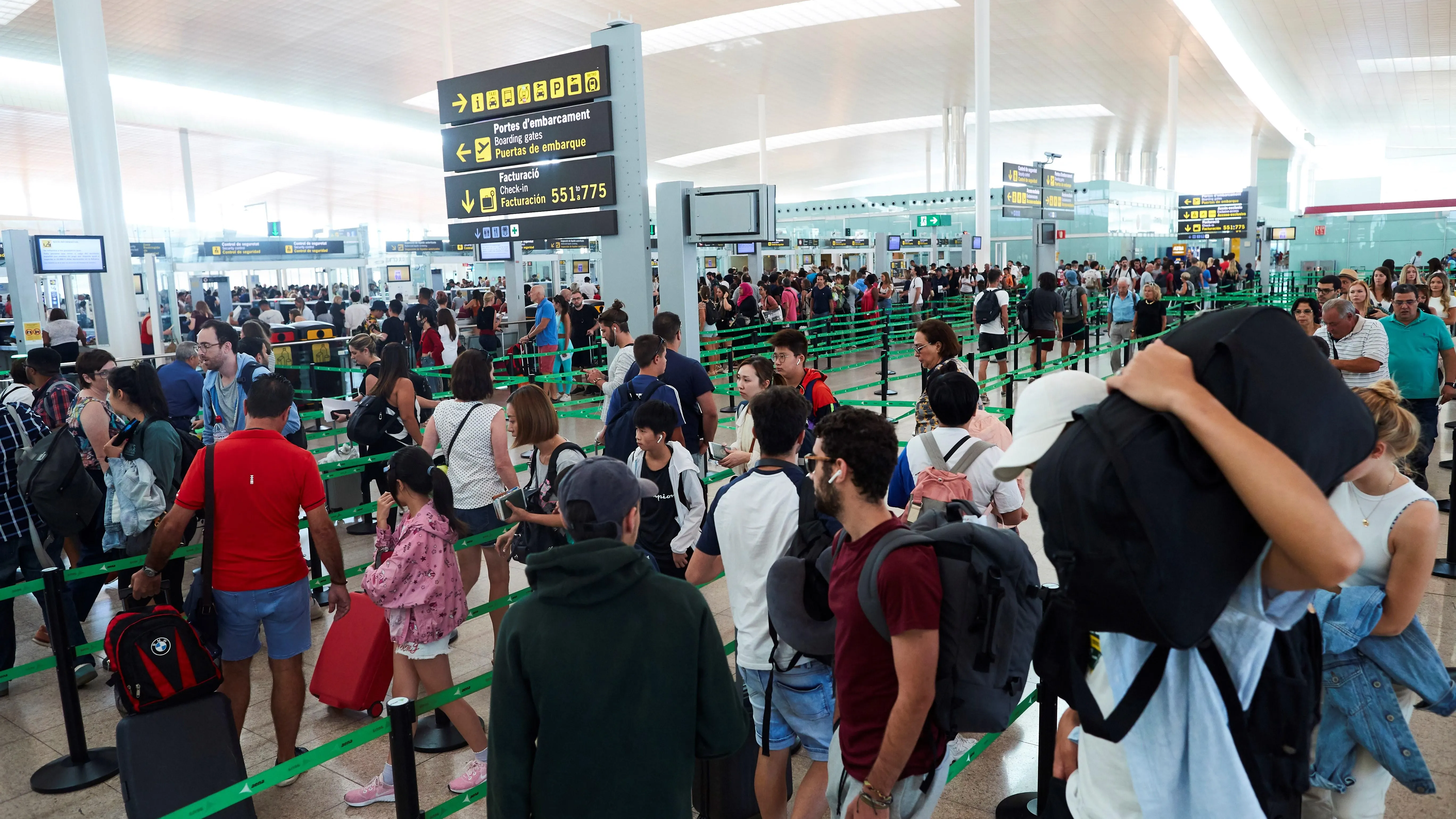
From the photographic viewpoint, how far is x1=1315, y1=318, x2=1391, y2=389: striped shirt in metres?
6.45

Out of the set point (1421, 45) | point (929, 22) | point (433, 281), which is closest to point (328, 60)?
point (433, 281)

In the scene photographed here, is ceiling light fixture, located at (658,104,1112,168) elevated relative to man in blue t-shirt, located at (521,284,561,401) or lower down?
elevated

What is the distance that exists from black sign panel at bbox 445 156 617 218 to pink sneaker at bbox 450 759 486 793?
5526mm

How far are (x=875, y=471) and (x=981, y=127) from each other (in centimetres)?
2387

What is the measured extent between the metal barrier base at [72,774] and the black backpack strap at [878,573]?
3712 millimetres

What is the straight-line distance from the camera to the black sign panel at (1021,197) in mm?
24875

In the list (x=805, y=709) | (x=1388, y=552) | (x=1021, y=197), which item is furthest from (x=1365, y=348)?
(x=1021, y=197)

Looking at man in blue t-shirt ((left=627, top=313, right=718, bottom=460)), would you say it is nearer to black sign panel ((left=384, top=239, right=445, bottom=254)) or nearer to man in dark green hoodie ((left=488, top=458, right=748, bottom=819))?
man in dark green hoodie ((left=488, top=458, right=748, bottom=819))

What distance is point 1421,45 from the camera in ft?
108

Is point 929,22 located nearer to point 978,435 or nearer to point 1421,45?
point 1421,45

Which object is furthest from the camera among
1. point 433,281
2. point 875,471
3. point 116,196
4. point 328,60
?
point 433,281

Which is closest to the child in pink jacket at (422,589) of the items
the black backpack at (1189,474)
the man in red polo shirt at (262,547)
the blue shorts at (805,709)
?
the man in red polo shirt at (262,547)

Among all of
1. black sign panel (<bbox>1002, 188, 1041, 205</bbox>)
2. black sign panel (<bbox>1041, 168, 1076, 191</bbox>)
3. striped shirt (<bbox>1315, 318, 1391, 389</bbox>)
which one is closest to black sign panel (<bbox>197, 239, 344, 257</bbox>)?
black sign panel (<bbox>1002, 188, 1041, 205</bbox>)

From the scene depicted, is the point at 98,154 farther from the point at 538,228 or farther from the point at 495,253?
the point at 495,253
